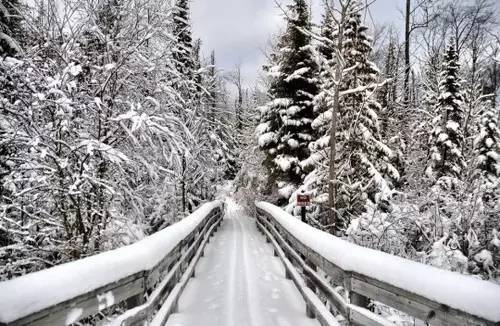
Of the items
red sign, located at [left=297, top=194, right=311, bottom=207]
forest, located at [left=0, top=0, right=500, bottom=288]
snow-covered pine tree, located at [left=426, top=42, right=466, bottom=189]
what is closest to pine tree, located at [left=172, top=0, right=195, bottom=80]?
forest, located at [left=0, top=0, right=500, bottom=288]

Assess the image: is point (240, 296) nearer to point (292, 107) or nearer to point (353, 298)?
point (353, 298)

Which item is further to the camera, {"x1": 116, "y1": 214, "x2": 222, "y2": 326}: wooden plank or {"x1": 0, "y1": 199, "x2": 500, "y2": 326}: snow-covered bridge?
{"x1": 116, "y1": 214, "x2": 222, "y2": 326}: wooden plank

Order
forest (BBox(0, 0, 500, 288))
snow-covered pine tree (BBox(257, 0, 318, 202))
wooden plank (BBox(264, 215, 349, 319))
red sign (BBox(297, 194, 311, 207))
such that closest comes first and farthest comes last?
wooden plank (BBox(264, 215, 349, 319)), forest (BBox(0, 0, 500, 288)), red sign (BBox(297, 194, 311, 207)), snow-covered pine tree (BBox(257, 0, 318, 202))

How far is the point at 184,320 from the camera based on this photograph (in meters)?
5.61

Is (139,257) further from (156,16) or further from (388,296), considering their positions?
(156,16)

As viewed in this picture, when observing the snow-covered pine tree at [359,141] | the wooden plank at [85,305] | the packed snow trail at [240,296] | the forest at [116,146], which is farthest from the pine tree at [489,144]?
the wooden plank at [85,305]

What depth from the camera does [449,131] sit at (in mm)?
21609

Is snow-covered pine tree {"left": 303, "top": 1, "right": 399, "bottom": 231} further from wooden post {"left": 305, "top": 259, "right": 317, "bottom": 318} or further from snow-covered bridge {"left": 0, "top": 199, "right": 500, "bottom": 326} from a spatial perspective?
→ wooden post {"left": 305, "top": 259, "right": 317, "bottom": 318}

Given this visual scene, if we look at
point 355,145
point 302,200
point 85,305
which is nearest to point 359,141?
point 355,145

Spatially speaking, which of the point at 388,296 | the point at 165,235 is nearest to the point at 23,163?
the point at 165,235

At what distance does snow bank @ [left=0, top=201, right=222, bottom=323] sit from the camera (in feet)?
7.54

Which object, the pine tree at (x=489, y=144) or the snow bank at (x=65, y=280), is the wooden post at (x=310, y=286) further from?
the pine tree at (x=489, y=144)

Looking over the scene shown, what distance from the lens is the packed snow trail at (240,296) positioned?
566 centimetres

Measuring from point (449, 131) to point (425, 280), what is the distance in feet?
70.5
